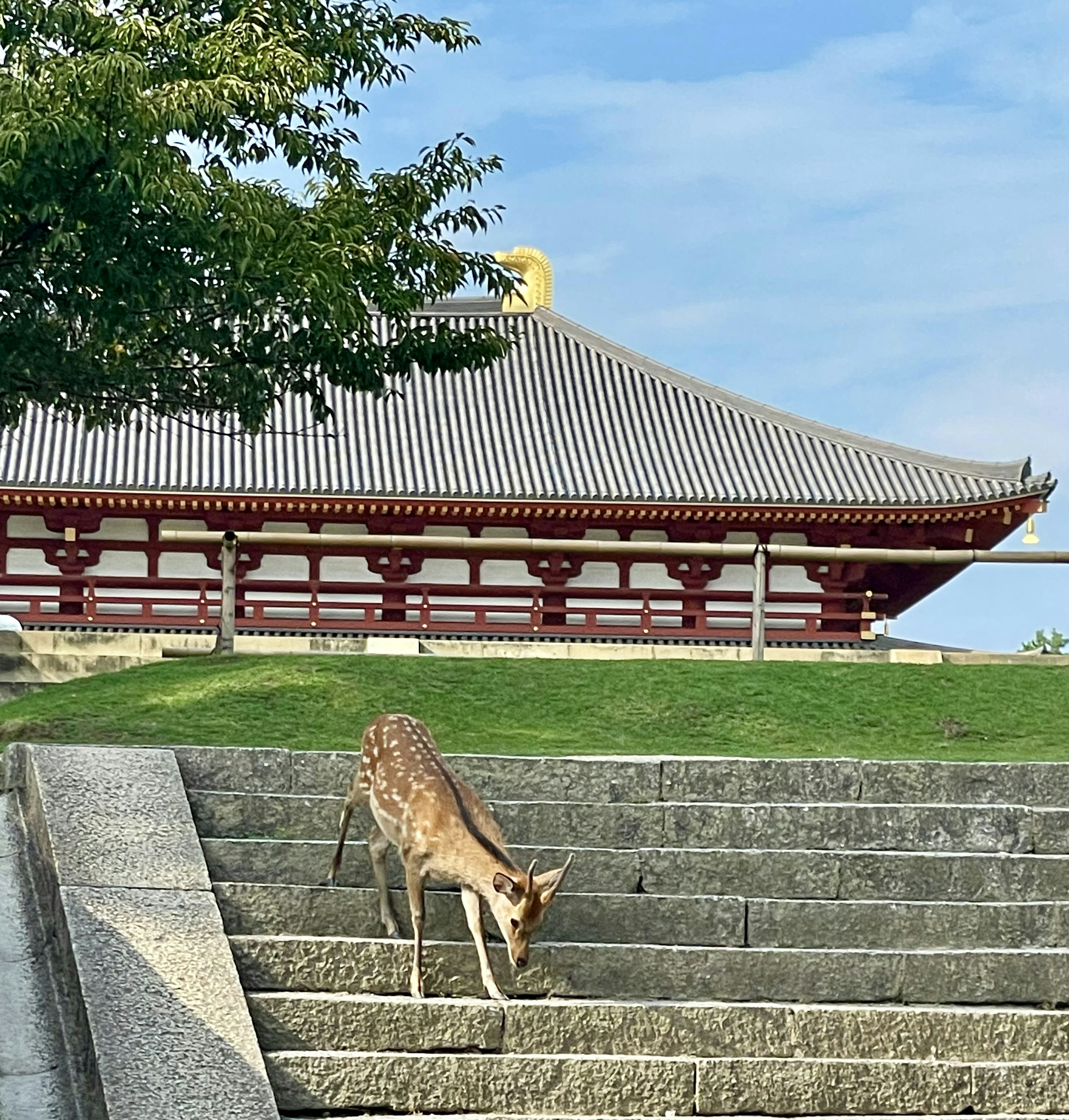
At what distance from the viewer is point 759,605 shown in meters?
17.8

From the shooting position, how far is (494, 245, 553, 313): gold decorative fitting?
114 feet

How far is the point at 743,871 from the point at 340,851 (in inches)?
87.0

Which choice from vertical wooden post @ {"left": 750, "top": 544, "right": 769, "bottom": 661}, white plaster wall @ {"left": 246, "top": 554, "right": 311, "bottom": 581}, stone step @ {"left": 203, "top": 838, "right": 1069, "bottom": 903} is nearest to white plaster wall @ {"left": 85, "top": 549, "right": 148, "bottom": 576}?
white plaster wall @ {"left": 246, "top": 554, "right": 311, "bottom": 581}

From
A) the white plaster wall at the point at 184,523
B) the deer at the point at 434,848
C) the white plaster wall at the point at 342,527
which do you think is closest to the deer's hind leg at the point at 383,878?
the deer at the point at 434,848

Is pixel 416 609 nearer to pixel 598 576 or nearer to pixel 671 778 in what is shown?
pixel 598 576

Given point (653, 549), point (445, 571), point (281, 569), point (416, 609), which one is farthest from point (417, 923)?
point (281, 569)

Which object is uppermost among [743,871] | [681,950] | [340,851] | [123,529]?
[123,529]

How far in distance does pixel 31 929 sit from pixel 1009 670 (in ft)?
36.7

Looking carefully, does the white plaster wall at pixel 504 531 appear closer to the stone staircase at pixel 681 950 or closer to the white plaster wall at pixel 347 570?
the white plaster wall at pixel 347 570

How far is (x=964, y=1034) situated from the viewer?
8320mm

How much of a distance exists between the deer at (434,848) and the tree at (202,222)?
5879mm

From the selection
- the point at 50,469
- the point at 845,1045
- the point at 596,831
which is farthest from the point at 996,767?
the point at 50,469

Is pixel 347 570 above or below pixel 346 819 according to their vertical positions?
above

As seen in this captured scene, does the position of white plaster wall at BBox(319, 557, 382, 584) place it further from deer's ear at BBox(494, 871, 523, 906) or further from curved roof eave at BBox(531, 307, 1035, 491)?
deer's ear at BBox(494, 871, 523, 906)
